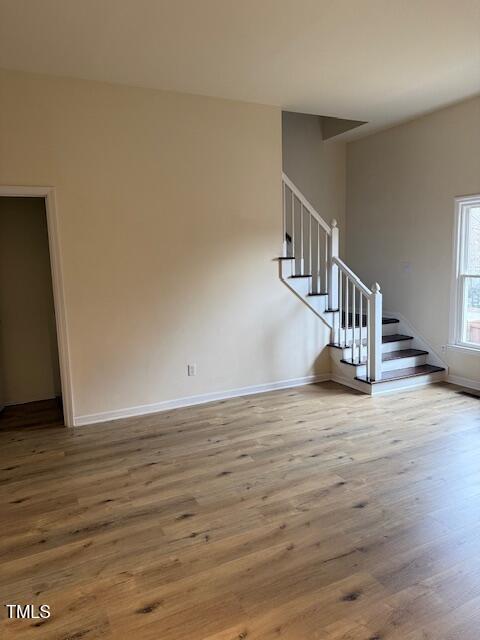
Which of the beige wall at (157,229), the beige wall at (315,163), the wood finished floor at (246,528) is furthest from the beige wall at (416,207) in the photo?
the wood finished floor at (246,528)

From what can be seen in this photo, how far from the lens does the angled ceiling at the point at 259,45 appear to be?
2.87 m

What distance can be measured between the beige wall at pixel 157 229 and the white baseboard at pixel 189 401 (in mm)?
58

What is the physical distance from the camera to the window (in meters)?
4.98

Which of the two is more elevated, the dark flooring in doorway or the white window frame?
the white window frame

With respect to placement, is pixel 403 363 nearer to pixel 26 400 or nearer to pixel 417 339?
pixel 417 339

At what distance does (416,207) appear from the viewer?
5539mm

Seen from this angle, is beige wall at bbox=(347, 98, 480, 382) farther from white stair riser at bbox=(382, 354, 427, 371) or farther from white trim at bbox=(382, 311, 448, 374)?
white stair riser at bbox=(382, 354, 427, 371)

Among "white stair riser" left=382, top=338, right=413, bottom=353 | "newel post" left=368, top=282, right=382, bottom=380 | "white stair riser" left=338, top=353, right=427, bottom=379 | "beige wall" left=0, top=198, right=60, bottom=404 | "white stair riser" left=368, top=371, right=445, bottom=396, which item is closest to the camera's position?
"beige wall" left=0, top=198, right=60, bottom=404

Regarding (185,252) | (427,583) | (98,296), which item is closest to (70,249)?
(98,296)

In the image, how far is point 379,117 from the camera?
5324 mm

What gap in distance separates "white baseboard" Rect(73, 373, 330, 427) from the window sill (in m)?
1.44

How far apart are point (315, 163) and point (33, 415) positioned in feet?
15.6

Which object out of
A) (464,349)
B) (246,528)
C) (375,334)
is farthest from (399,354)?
(246,528)

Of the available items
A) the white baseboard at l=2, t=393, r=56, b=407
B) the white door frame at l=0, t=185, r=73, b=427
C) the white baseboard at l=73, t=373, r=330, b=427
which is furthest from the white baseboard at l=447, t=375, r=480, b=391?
the white baseboard at l=2, t=393, r=56, b=407
